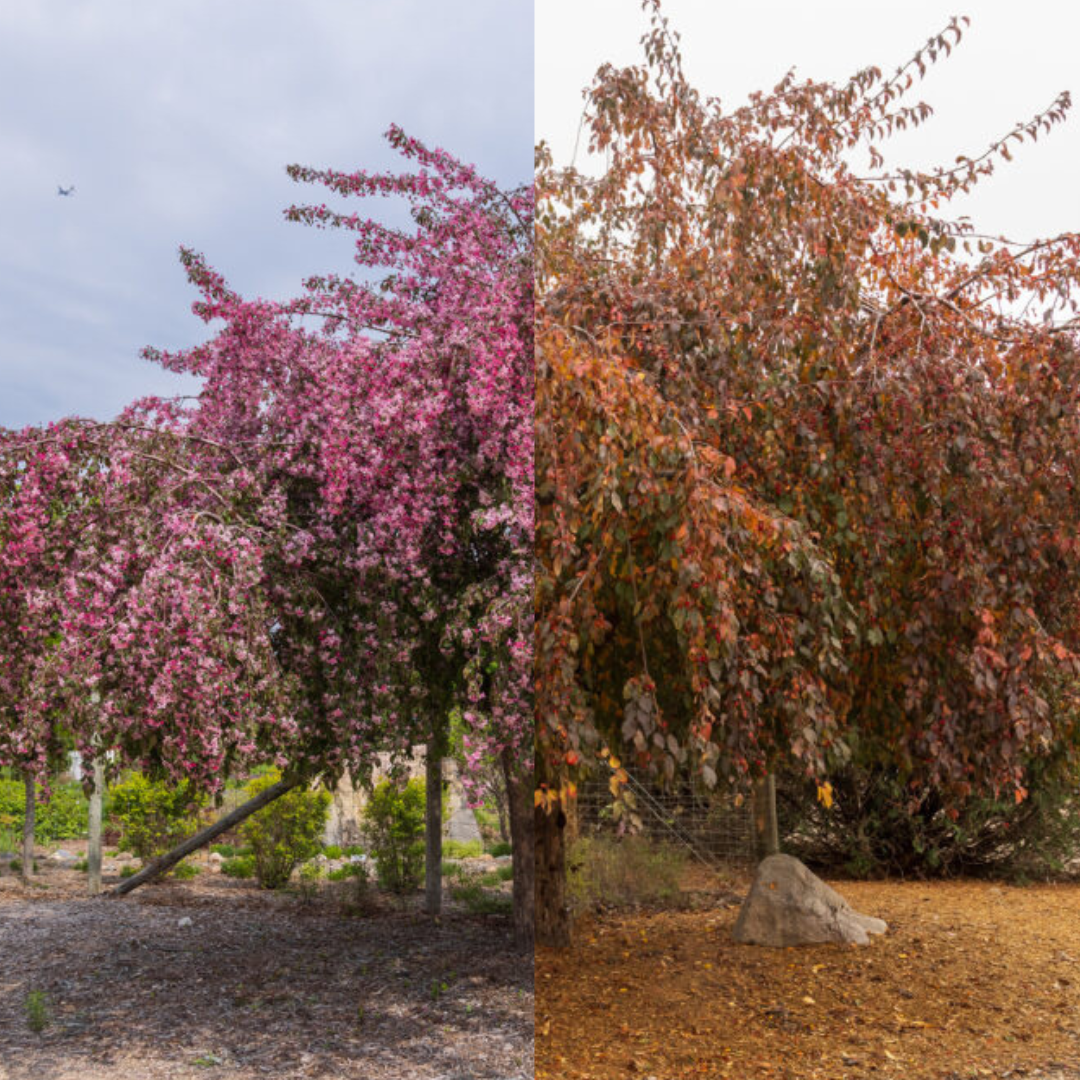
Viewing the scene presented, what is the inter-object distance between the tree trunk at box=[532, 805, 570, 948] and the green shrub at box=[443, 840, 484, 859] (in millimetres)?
3413

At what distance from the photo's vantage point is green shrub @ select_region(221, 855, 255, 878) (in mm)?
8008

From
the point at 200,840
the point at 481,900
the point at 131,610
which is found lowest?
the point at 481,900

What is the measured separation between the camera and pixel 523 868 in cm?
575

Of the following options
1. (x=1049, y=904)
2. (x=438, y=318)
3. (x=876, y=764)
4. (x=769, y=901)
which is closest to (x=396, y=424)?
(x=438, y=318)

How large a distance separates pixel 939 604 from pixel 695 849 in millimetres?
4765

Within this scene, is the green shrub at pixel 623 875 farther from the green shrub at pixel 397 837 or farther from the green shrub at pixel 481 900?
the green shrub at pixel 397 837

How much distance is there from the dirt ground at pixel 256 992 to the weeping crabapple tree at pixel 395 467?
3.41ft

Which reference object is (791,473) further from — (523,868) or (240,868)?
(240,868)

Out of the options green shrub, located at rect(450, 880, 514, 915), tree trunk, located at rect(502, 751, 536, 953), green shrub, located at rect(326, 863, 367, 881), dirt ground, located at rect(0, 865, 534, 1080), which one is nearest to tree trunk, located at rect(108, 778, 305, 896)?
→ dirt ground, located at rect(0, 865, 534, 1080)

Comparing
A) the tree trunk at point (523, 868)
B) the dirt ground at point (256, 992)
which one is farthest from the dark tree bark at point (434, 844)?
the tree trunk at point (523, 868)

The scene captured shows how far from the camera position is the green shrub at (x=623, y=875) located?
22.2 ft

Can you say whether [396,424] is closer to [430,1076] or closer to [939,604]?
[939,604]

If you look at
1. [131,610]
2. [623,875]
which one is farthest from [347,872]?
[131,610]

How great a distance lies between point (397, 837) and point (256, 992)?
7.58 ft
